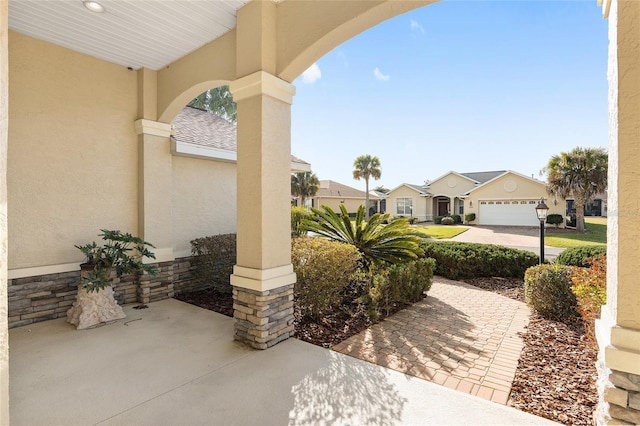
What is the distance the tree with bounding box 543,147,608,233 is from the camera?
2075 cm

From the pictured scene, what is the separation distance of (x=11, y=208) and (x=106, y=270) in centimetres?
172

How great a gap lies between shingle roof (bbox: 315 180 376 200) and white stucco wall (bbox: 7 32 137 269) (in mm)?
28010

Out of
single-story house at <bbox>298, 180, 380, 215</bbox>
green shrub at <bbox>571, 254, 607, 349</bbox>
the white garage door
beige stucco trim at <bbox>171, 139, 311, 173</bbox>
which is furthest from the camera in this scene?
single-story house at <bbox>298, 180, 380, 215</bbox>

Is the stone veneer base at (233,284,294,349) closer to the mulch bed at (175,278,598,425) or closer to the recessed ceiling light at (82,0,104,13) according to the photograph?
the mulch bed at (175,278,598,425)

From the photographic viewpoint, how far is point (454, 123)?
69.4 feet

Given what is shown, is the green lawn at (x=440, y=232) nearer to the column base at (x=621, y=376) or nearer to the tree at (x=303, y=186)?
the tree at (x=303, y=186)

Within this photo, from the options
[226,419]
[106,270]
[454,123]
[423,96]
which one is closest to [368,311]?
[226,419]

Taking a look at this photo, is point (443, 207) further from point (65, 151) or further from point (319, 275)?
point (65, 151)

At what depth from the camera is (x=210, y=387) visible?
130 inches

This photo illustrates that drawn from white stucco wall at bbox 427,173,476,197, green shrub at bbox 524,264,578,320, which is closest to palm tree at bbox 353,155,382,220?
white stucco wall at bbox 427,173,476,197

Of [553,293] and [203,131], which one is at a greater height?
[203,131]

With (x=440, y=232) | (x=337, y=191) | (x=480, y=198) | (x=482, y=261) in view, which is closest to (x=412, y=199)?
(x=480, y=198)

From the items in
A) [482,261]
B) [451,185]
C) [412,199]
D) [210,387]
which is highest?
[451,185]

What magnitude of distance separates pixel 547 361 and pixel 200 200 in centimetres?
723
